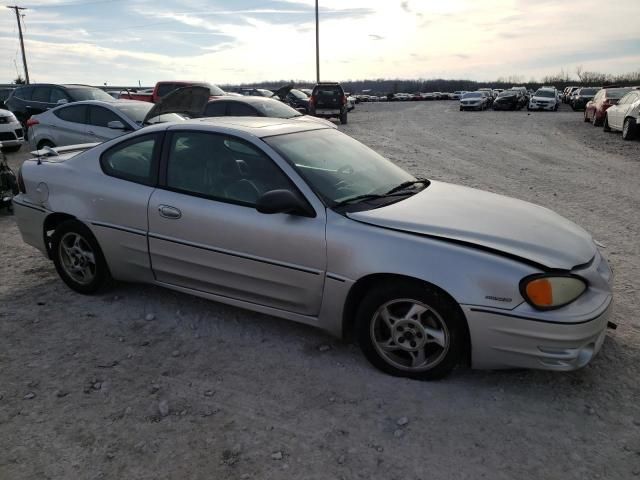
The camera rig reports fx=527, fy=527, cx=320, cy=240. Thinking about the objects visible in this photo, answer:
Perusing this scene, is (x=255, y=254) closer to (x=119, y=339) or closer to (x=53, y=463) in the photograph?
(x=119, y=339)

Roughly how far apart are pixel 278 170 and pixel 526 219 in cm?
173

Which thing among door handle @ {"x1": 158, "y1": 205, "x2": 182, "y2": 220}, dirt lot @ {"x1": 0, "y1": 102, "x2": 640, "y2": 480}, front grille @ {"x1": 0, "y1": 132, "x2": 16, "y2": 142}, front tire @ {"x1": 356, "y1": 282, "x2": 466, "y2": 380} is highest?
door handle @ {"x1": 158, "y1": 205, "x2": 182, "y2": 220}

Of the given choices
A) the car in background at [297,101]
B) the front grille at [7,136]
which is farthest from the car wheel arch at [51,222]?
the car in background at [297,101]

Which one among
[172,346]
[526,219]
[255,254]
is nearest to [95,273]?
[172,346]

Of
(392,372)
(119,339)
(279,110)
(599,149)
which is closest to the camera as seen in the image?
(392,372)

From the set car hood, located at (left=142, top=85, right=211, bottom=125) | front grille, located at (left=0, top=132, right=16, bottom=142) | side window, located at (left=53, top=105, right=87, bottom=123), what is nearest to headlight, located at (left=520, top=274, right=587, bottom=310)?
car hood, located at (left=142, top=85, right=211, bottom=125)

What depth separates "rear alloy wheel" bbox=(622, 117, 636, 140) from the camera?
15.1 metres

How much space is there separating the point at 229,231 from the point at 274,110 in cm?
883

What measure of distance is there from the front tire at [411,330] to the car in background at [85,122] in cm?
733

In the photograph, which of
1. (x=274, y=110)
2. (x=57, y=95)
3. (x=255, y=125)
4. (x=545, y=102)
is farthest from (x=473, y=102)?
(x=255, y=125)

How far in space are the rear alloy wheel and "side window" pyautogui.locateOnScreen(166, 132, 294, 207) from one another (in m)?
14.8

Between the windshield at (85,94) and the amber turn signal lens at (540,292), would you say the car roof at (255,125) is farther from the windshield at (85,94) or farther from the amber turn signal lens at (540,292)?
A: the windshield at (85,94)

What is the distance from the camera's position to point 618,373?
10.7 feet

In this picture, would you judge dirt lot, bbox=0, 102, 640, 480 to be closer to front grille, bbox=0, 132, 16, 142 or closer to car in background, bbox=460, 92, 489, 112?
front grille, bbox=0, 132, 16, 142
